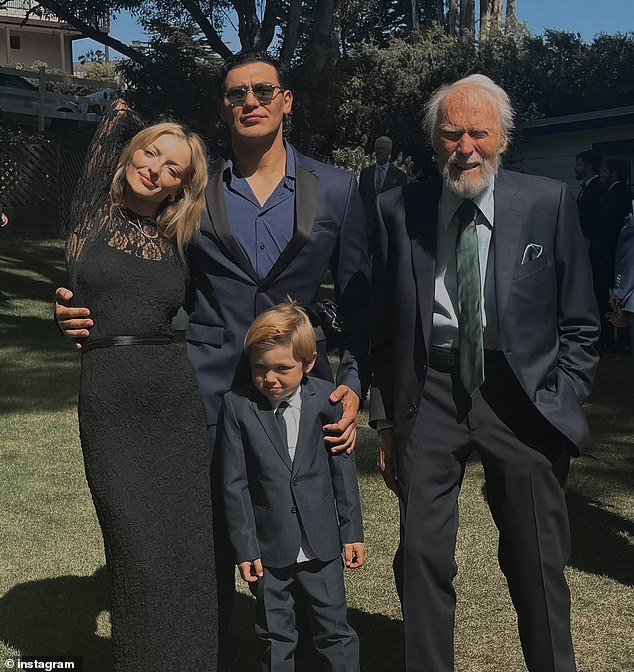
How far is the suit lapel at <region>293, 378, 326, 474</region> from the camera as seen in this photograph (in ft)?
12.1

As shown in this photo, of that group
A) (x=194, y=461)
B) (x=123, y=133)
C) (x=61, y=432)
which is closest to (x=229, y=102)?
(x=123, y=133)

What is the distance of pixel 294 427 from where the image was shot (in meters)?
3.73

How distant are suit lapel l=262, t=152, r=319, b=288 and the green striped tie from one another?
1.75 feet

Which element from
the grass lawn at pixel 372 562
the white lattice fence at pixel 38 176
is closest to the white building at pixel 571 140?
the white lattice fence at pixel 38 176

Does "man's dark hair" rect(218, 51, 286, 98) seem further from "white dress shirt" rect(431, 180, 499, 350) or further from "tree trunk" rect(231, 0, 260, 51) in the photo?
"tree trunk" rect(231, 0, 260, 51)

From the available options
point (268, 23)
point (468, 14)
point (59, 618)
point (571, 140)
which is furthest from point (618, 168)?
point (468, 14)

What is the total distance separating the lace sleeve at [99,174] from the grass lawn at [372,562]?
6.37ft

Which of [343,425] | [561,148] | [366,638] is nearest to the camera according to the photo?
[343,425]

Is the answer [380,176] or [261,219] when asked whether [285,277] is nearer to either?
[261,219]

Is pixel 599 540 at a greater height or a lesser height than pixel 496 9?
lesser

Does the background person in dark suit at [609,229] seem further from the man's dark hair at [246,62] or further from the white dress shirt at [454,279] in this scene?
the man's dark hair at [246,62]

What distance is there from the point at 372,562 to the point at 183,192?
2903 millimetres

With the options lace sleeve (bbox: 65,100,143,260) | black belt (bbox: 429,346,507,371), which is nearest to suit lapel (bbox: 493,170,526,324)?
black belt (bbox: 429,346,507,371)

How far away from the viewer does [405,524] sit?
3.74 meters
